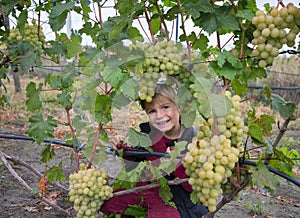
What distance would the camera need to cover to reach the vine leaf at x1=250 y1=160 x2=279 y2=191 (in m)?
1.15

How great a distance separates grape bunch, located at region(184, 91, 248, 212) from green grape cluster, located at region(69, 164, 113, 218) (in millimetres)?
448

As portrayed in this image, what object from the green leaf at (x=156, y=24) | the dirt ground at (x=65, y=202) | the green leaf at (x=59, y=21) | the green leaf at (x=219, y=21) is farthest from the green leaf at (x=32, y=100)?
the dirt ground at (x=65, y=202)

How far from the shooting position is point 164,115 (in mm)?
1254

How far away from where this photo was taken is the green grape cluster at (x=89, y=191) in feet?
4.76

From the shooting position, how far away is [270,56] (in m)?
1.14

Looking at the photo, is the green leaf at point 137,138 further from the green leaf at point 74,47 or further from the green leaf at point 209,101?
the green leaf at point 74,47

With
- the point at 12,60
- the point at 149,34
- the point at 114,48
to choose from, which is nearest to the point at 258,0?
the point at 149,34

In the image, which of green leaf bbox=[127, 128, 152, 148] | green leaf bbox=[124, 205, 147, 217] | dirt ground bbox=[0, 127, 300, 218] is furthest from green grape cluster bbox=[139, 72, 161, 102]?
dirt ground bbox=[0, 127, 300, 218]

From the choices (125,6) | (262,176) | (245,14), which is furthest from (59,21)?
(262,176)

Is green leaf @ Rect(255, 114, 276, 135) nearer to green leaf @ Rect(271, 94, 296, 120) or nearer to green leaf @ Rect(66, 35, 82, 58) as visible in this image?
green leaf @ Rect(271, 94, 296, 120)

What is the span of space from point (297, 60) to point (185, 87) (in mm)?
8629

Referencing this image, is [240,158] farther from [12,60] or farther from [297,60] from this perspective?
[297,60]

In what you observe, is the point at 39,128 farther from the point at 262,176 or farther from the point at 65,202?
the point at 65,202

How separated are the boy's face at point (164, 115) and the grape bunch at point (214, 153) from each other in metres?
0.12
